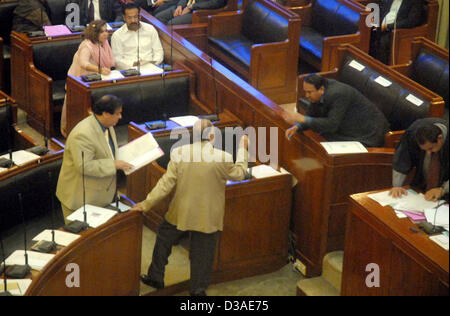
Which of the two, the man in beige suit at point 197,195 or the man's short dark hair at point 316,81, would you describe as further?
the man's short dark hair at point 316,81

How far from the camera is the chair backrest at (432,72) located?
5867 mm

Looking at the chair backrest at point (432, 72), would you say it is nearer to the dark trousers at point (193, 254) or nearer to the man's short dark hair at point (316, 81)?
the man's short dark hair at point (316, 81)

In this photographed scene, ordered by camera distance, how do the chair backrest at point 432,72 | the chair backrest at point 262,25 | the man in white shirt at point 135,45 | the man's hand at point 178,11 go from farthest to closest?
the man's hand at point 178,11 → the chair backrest at point 262,25 → the man in white shirt at point 135,45 → the chair backrest at point 432,72

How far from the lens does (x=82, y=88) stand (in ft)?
20.3

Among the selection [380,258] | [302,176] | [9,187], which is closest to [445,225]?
[380,258]

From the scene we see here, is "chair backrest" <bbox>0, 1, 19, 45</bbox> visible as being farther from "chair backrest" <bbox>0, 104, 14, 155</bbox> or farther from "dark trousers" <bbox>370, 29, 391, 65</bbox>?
"dark trousers" <bbox>370, 29, 391, 65</bbox>

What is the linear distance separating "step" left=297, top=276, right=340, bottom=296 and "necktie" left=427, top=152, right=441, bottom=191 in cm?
96

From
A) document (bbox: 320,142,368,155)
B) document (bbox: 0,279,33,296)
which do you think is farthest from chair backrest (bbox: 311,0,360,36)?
document (bbox: 0,279,33,296)

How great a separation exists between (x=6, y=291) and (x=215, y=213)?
124 centimetres

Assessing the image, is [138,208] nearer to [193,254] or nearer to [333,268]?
[193,254]

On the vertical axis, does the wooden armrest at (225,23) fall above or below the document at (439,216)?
above

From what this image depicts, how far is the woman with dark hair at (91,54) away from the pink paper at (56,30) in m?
0.61

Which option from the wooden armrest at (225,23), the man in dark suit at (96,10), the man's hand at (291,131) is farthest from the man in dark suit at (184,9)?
the man's hand at (291,131)

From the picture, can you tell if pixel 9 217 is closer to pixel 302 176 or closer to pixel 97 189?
pixel 97 189
